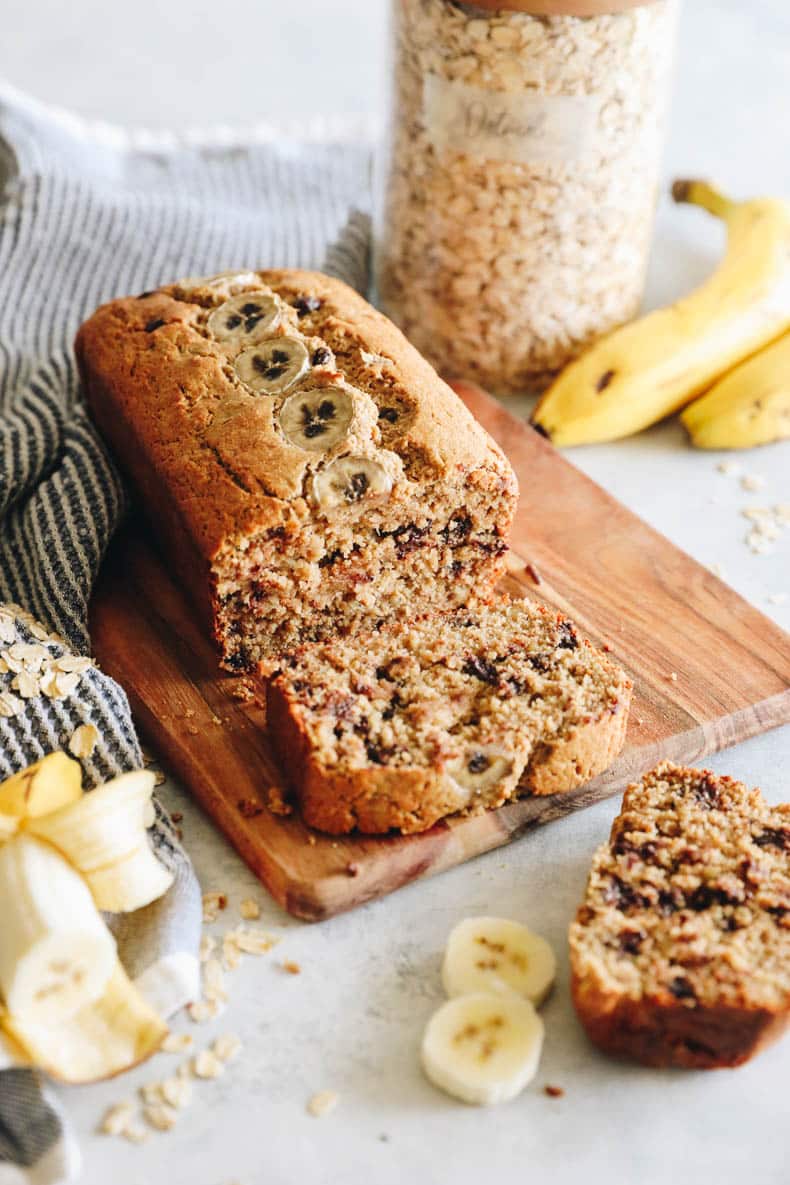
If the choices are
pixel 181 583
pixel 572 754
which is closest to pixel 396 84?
pixel 181 583

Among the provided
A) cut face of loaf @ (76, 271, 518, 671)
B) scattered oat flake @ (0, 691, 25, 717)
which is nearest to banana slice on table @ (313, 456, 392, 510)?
cut face of loaf @ (76, 271, 518, 671)

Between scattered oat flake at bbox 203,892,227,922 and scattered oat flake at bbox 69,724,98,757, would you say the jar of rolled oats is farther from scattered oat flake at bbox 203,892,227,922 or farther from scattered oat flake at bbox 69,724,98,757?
scattered oat flake at bbox 203,892,227,922

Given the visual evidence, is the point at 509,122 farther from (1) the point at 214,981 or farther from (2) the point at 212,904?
(1) the point at 214,981

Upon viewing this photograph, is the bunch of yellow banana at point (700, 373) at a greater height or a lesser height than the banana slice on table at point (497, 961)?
greater

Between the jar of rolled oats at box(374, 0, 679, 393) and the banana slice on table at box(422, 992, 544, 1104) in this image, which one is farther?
the jar of rolled oats at box(374, 0, 679, 393)

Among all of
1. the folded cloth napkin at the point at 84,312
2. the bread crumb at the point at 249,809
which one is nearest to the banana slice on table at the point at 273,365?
the folded cloth napkin at the point at 84,312

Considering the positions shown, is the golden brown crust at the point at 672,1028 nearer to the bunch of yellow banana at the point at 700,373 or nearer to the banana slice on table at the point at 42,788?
the banana slice on table at the point at 42,788

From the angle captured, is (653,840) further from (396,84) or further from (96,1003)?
(396,84)
